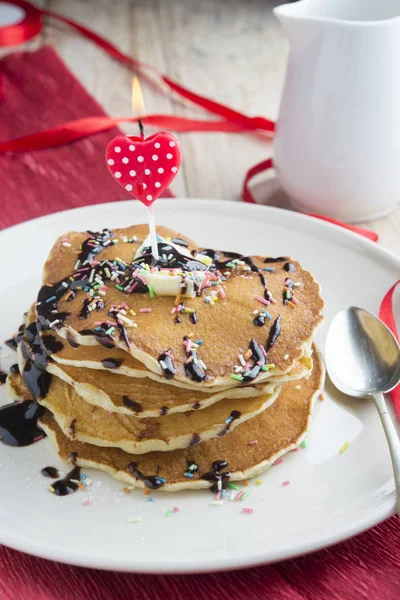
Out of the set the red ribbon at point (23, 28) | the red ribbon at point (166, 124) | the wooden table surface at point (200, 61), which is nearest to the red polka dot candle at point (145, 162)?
the red ribbon at point (166, 124)

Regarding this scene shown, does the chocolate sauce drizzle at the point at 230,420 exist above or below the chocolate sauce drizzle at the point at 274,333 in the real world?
below

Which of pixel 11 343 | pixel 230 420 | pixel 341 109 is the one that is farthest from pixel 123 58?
pixel 230 420

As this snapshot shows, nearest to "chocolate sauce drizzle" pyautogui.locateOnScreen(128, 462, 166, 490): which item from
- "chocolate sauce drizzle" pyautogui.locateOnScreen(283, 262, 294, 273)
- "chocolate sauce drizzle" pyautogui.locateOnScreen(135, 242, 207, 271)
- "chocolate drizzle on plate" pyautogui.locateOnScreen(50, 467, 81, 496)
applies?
"chocolate drizzle on plate" pyautogui.locateOnScreen(50, 467, 81, 496)

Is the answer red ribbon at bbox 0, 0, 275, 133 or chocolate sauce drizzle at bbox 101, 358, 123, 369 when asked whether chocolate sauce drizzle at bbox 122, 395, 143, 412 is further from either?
red ribbon at bbox 0, 0, 275, 133

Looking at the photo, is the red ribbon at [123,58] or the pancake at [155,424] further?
the red ribbon at [123,58]

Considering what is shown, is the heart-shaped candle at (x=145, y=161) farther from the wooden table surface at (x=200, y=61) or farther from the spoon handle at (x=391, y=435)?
the wooden table surface at (x=200, y=61)

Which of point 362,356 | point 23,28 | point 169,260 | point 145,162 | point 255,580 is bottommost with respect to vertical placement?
point 255,580

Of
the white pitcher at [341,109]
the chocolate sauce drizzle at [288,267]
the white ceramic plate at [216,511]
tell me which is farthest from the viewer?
the white pitcher at [341,109]

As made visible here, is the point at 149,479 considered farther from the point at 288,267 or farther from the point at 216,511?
the point at 288,267
